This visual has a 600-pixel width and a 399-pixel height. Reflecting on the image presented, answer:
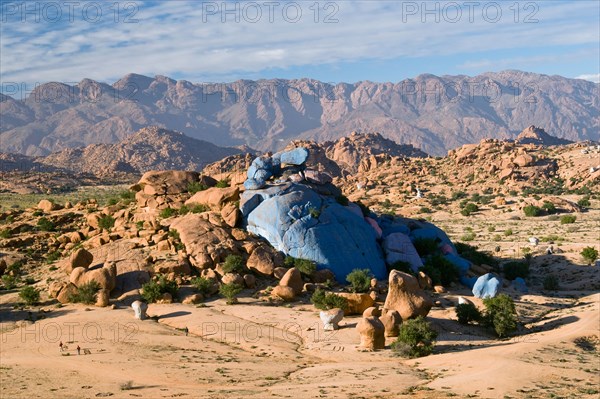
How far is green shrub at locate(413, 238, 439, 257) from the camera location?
115 feet

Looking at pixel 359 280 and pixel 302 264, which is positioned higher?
pixel 302 264

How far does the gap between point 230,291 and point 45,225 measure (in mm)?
18375

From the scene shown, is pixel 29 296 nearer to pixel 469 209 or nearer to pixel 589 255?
pixel 589 255

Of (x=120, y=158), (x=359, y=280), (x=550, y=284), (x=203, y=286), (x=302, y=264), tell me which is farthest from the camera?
(x=120, y=158)

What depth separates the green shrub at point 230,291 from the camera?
26.9m

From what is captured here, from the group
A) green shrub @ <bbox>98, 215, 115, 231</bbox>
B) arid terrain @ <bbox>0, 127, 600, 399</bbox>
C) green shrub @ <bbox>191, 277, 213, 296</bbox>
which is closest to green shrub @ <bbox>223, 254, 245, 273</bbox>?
arid terrain @ <bbox>0, 127, 600, 399</bbox>

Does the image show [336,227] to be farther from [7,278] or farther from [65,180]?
[65,180]

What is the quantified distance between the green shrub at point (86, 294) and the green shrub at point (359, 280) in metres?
11.7

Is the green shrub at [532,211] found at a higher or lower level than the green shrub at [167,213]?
lower

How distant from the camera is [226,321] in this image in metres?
24.4

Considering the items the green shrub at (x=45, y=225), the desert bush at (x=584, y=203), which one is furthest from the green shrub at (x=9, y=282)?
the desert bush at (x=584, y=203)

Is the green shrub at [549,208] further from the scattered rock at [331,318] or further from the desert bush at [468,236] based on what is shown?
the scattered rock at [331,318]

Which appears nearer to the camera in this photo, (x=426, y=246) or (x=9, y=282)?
(x=9, y=282)

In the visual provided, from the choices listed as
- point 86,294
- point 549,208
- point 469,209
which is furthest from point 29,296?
point 549,208
